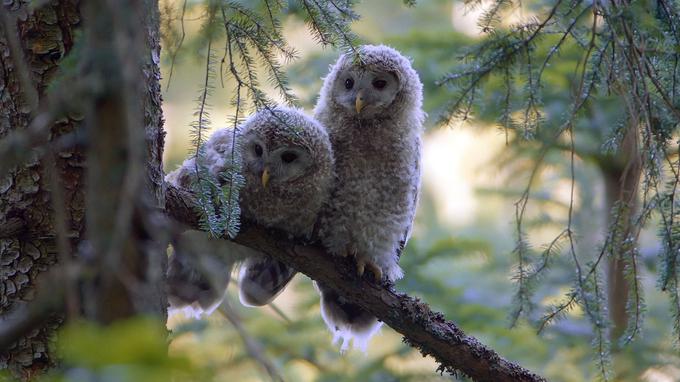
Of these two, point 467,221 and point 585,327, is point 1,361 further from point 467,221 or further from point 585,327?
point 467,221

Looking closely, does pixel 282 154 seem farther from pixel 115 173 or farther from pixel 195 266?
pixel 115 173

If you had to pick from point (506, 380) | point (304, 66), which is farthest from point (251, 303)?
point (304, 66)

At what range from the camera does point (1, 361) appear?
214 centimetres

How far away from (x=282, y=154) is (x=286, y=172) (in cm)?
8

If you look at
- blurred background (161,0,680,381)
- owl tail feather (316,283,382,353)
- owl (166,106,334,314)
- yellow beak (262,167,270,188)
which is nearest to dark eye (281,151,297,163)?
owl (166,106,334,314)

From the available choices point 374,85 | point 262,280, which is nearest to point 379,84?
point 374,85

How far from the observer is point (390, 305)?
2.86 metres

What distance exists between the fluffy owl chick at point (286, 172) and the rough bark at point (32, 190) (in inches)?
36.1

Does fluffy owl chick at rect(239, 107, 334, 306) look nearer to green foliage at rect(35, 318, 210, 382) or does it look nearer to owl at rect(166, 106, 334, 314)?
owl at rect(166, 106, 334, 314)

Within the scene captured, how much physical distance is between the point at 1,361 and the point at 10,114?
27.3 inches

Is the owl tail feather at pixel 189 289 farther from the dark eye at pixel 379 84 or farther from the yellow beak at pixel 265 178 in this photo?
the dark eye at pixel 379 84

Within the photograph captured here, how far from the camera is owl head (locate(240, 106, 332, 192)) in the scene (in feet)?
9.98

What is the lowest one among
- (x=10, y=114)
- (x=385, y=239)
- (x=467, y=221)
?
(x=10, y=114)

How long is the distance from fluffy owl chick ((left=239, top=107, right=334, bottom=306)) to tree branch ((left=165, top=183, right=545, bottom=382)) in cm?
9
